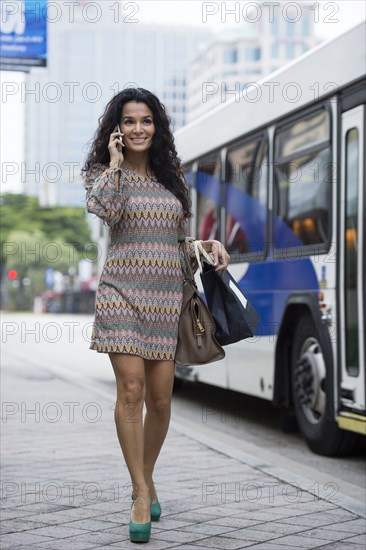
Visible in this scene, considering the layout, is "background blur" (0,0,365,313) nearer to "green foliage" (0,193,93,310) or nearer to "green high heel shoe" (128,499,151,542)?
"green foliage" (0,193,93,310)

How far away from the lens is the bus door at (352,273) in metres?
7.50

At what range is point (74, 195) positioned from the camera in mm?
175750

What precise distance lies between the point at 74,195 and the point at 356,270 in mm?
169632

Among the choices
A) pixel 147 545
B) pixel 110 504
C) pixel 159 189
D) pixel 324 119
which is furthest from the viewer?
pixel 324 119

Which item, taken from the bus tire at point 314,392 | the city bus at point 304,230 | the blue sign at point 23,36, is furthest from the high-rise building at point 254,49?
the bus tire at point 314,392

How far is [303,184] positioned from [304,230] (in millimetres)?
356

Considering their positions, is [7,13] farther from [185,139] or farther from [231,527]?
[231,527]

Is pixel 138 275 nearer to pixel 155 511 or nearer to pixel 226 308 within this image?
pixel 226 308

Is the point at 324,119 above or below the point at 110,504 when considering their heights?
above

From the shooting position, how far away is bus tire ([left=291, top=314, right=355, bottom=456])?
321 inches

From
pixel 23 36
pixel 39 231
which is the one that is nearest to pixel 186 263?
pixel 23 36

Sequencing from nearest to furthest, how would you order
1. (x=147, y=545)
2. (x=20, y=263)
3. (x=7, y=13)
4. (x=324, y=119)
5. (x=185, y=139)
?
(x=147, y=545), (x=324, y=119), (x=185, y=139), (x=7, y=13), (x=20, y=263)

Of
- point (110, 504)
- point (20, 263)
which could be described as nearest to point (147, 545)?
point (110, 504)

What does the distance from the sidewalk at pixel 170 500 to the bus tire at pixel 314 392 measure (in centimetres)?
84
